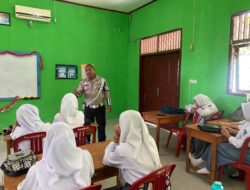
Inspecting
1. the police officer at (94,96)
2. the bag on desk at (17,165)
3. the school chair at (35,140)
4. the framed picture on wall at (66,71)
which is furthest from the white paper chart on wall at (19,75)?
the bag on desk at (17,165)

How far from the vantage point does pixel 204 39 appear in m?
4.11

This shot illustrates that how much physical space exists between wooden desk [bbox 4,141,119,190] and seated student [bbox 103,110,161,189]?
0.18 feet

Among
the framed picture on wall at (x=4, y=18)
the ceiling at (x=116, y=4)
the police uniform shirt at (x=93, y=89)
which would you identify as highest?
the ceiling at (x=116, y=4)

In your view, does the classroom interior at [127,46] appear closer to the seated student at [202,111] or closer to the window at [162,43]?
the window at [162,43]

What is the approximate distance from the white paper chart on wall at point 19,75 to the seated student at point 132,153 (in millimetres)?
4123

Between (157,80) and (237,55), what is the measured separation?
2202mm

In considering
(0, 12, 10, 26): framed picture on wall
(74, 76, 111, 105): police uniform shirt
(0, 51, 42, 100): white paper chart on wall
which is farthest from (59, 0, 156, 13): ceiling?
(74, 76, 111, 105): police uniform shirt

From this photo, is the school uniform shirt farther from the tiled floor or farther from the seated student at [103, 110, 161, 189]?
the seated student at [103, 110, 161, 189]

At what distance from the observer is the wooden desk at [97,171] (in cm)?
137

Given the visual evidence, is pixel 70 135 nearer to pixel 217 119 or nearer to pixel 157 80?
pixel 217 119

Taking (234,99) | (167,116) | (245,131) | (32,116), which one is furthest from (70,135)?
(234,99)

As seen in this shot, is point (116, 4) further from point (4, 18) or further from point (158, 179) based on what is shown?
point (158, 179)

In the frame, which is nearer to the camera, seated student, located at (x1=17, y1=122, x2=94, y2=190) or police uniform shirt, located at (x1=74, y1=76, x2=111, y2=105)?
seated student, located at (x1=17, y1=122, x2=94, y2=190)

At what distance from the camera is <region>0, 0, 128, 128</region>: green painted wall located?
197 inches
